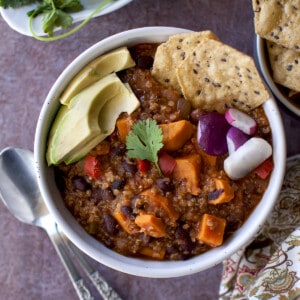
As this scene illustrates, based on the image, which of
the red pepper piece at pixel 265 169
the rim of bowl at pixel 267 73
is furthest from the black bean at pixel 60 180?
the rim of bowl at pixel 267 73

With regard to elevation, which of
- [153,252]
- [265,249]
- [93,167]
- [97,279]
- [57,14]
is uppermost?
[57,14]

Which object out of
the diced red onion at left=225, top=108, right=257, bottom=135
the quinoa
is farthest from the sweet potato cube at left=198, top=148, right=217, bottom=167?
the diced red onion at left=225, top=108, right=257, bottom=135

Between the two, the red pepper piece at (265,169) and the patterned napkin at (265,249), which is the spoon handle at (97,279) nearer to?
the patterned napkin at (265,249)

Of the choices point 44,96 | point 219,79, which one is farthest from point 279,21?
point 44,96

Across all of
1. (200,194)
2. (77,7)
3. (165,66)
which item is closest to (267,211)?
(200,194)

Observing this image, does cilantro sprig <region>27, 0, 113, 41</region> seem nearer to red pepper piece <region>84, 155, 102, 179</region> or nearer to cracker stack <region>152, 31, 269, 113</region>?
cracker stack <region>152, 31, 269, 113</region>

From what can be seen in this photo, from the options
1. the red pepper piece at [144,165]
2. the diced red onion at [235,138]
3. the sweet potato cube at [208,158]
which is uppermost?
the red pepper piece at [144,165]

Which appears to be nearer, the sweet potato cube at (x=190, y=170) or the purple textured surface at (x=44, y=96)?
the sweet potato cube at (x=190, y=170)

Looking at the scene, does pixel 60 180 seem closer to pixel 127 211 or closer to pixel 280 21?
pixel 127 211
